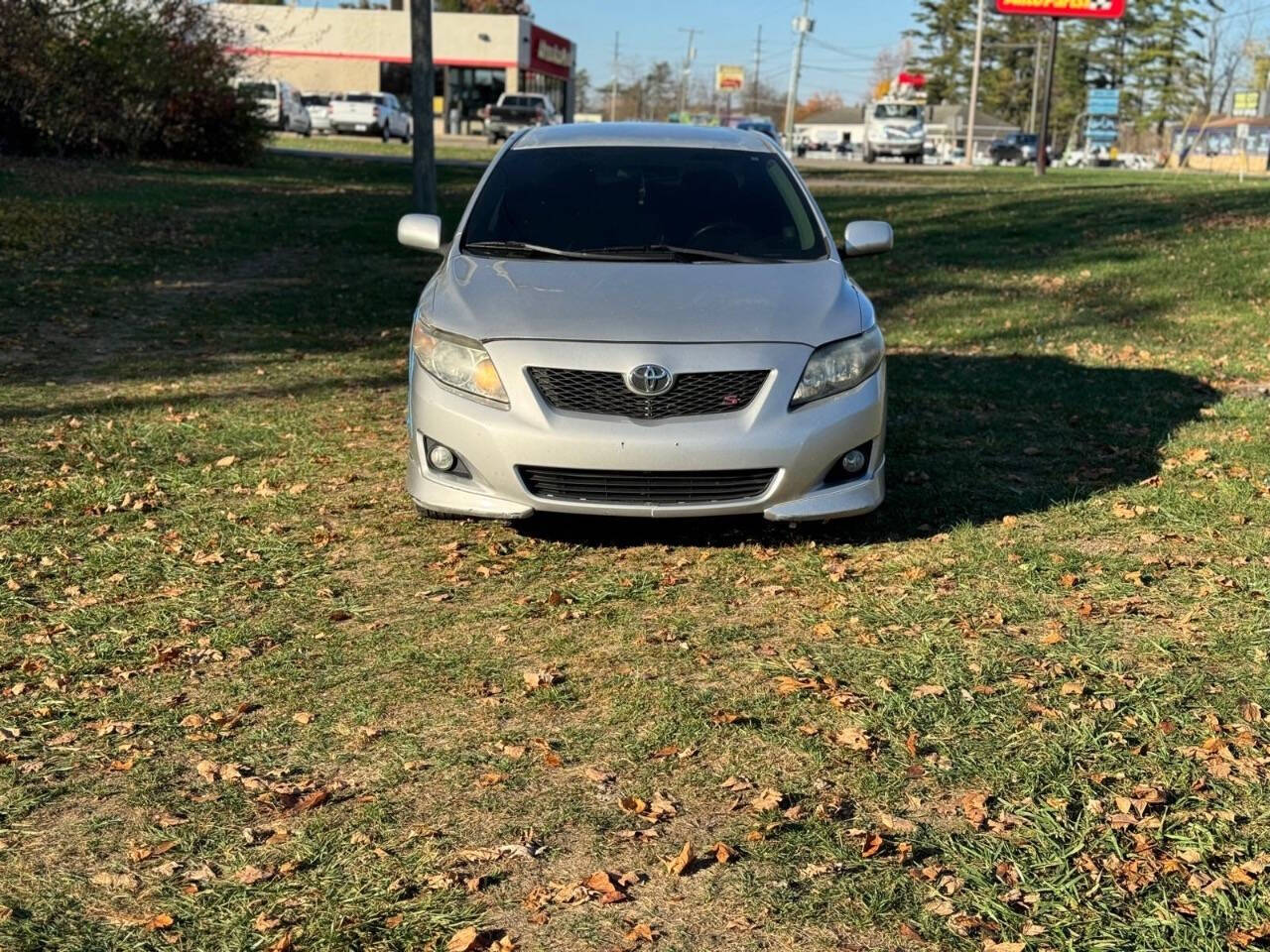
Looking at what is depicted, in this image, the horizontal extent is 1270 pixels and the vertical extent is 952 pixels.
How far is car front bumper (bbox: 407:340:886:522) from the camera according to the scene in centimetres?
511

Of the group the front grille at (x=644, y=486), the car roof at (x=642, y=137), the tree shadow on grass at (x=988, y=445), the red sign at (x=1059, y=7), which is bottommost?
the tree shadow on grass at (x=988, y=445)

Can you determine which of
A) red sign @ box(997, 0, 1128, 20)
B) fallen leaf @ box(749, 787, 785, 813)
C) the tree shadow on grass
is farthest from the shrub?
fallen leaf @ box(749, 787, 785, 813)

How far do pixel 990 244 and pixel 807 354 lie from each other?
1174 centimetres

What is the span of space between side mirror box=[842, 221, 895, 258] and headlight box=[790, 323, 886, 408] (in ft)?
3.49

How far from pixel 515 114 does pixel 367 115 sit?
5172 mm

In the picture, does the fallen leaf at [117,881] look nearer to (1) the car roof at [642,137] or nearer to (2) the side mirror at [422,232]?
(2) the side mirror at [422,232]

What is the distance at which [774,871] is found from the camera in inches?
127

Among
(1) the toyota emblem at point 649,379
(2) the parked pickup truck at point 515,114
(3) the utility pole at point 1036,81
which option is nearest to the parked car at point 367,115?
(2) the parked pickup truck at point 515,114

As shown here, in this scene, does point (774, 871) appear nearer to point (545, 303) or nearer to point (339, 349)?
point (545, 303)

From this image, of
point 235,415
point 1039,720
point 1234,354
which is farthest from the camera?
point 1234,354

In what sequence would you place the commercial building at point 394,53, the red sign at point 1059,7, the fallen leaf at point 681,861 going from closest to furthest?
the fallen leaf at point 681,861, the red sign at point 1059,7, the commercial building at point 394,53

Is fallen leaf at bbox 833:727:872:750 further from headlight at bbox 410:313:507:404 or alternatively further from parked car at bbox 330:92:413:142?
parked car at bbox 330:92:413:142

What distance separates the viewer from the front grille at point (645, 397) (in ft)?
16.8

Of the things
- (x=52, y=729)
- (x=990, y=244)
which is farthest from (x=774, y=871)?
(x=990, y=244)
